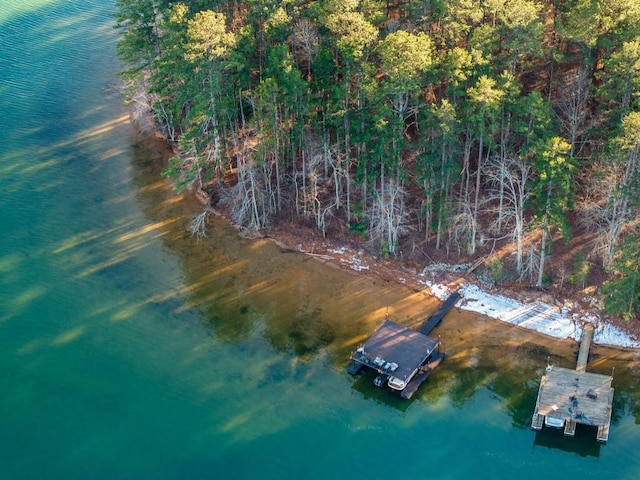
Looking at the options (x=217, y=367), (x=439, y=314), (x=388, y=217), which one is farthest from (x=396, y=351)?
(x=217, y=367)

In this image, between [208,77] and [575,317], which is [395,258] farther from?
[208,77]

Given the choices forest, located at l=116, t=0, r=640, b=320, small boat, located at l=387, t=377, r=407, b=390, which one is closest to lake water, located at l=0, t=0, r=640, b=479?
small boat, located at l=387, t=377, r=407, b=390

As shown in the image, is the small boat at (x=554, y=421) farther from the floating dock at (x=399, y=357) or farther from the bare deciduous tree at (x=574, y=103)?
the bare deciduous tree at (x=574, y=103)

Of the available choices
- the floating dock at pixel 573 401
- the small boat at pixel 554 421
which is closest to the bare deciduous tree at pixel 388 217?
the floating dock at pixel 573 401

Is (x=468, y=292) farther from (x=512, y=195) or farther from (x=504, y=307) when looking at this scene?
(x=512, y=195)

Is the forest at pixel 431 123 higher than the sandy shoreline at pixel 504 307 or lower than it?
higher

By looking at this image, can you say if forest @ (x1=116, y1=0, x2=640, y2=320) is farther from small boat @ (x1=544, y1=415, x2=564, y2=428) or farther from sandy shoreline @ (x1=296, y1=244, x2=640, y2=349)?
small boat @ (x1=544, y1=415, x2=564, y2=428)

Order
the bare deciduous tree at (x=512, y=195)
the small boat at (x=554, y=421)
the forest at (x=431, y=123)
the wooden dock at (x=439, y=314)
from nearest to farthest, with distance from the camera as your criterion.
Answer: the small boat at (x=554, y=421)
the forest at (x=431, y=123)
the bare deciduous tree at (x=512, y=195)
the wooden dock at (x=439, y=314)

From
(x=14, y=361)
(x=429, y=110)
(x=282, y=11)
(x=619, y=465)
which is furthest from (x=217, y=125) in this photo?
(x=619, y=465)
